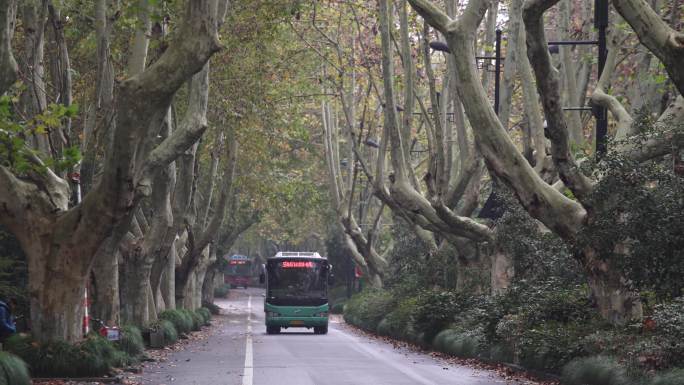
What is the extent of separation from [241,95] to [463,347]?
9.41 metres

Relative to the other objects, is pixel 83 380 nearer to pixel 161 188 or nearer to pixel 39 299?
pixel 39 299

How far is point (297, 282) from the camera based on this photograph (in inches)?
1670

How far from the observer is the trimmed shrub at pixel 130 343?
2214 cm

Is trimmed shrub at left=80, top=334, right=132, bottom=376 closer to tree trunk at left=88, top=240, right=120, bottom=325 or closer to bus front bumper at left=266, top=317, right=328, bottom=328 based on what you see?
tree trunk at left=88, top=240, right=120, bottom=325

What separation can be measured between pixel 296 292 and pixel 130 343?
774 inches

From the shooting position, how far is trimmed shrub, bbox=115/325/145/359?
2214 centimetres

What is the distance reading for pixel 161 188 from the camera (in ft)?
88.4

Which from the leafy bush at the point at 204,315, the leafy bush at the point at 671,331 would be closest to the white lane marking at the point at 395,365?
the leafy bush at the point at 671,331

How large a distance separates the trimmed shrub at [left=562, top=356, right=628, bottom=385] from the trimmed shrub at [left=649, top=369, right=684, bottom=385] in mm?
938

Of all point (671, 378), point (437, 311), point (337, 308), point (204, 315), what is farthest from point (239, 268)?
point (671, 378)

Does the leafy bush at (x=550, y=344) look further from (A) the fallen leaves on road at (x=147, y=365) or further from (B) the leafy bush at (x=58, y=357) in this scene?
(B) the leafy bush at (x=58, y=357)

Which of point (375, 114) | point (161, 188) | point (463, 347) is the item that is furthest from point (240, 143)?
point (463, 347)

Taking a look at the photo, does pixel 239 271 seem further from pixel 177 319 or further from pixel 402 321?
pixel 177 319

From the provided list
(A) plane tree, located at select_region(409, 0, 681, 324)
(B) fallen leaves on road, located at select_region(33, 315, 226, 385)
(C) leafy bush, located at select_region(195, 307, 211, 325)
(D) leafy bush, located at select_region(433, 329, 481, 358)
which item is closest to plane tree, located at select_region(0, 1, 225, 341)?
(B) fallen leaves on road, located at select_region(33, 315, 226, 385)
